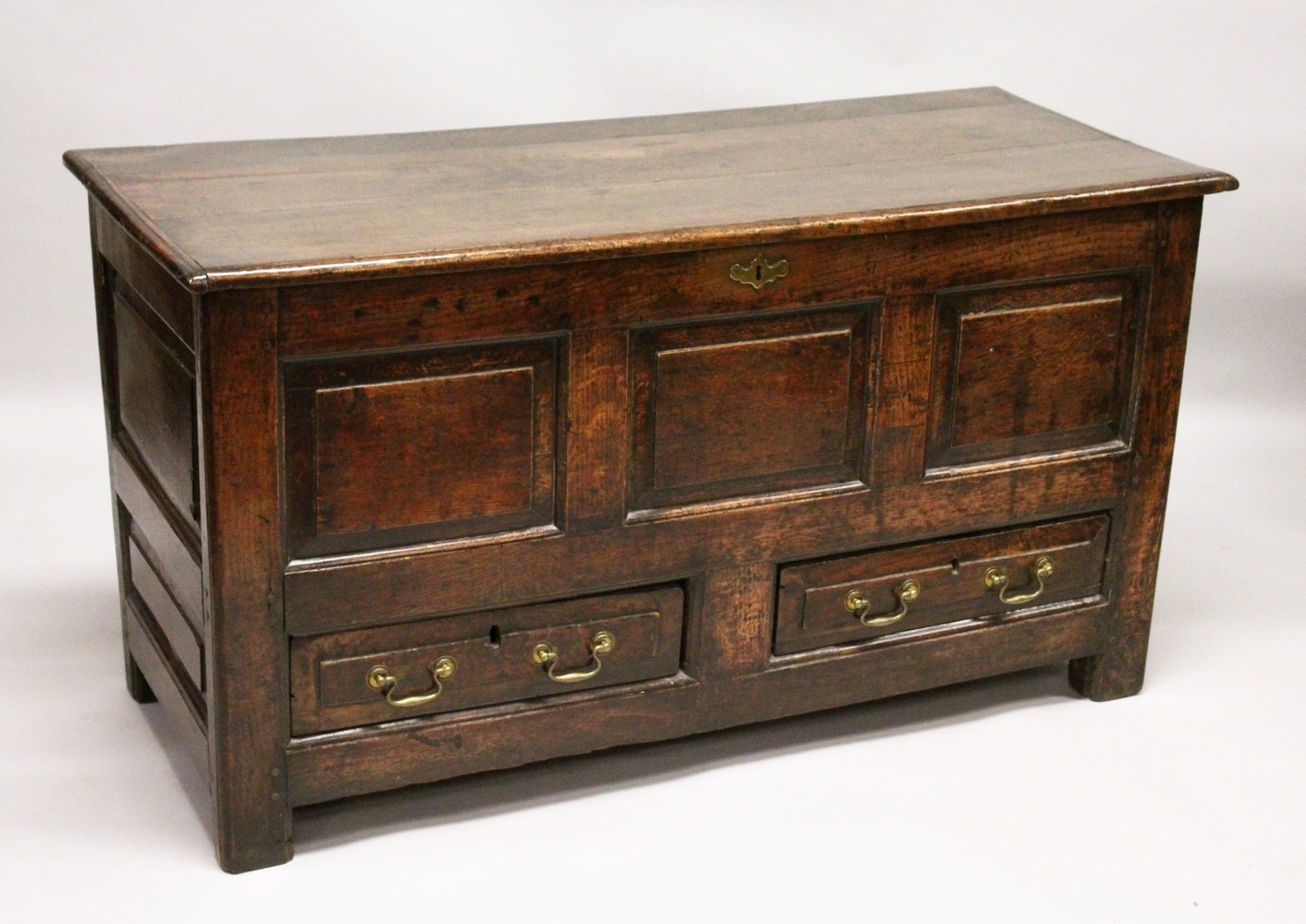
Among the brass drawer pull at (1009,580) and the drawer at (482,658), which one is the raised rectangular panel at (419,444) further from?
the brass drawer pull at (1009,580)

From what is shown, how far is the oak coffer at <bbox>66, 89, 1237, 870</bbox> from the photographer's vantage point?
11.1 feet

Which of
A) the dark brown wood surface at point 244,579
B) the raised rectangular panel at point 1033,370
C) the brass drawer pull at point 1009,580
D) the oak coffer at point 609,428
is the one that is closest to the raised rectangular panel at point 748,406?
the oak coffer at point 609,428

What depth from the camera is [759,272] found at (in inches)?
140

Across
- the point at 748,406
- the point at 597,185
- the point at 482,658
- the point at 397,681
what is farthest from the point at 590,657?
the point at 597,185

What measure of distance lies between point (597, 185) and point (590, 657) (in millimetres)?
764

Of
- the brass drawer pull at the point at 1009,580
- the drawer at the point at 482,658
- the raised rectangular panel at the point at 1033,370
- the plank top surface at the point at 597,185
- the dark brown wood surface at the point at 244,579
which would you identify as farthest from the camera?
the brass drawer pull at the point at 1009,580

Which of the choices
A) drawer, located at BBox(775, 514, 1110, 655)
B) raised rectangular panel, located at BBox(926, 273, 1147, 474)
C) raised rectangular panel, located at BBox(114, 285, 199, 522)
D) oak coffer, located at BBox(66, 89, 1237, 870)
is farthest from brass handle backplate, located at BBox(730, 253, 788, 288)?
raised rectangular panel, located at BBox(114, 285, 199, 522)

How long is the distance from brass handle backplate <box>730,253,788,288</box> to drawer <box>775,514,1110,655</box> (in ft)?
1.68

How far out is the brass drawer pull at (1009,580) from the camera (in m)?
3.97

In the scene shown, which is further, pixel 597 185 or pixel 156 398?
pixel 597 185

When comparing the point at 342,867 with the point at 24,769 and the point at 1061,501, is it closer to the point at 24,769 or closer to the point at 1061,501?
the point at 24,769

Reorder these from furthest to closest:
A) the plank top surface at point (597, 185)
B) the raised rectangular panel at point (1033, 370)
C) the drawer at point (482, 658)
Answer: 1. the raised rectangular panel at point (1033, 370)
2. the drawer at point (482, 658)
3. the plank top surface at point (597, 185)

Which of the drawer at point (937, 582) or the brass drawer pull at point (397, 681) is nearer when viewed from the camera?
the brass drawer pull at point (397, 681)

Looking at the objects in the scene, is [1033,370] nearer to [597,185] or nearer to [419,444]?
[597,185]
